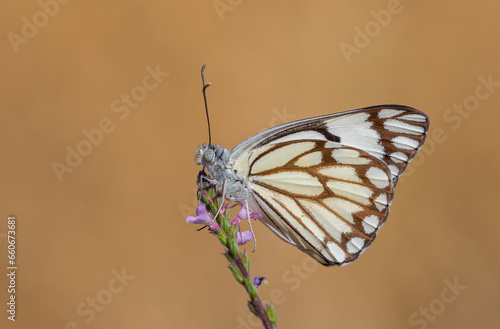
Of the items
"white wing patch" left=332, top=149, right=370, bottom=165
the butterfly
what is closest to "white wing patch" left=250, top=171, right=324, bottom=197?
the butterfly

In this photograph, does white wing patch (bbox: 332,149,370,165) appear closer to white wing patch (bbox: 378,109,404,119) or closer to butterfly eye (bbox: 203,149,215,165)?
white wing patch (bbox: 378,109,404,119)

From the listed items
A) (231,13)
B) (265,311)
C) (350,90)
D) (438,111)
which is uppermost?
(231,13)

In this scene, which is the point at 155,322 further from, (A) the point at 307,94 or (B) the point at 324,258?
(A) the point at 307,94

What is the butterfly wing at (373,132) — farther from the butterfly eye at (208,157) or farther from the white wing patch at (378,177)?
the butterfly eye at (208,157)

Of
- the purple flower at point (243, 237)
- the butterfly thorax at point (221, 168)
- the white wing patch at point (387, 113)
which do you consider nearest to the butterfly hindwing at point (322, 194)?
the butterfly thorax at point (221, 168)

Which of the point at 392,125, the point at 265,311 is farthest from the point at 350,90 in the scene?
the point at 265,311

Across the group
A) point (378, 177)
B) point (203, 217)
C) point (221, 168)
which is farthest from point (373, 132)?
point (203, 217)

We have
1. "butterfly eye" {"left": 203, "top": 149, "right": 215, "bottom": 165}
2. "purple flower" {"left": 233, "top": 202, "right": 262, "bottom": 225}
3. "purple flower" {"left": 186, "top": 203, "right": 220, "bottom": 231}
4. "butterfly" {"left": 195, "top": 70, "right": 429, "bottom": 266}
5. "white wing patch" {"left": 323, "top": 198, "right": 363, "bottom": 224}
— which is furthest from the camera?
"white wing patch" {"left": 323, "top": 198, "right": 363, "bottom": 224}
